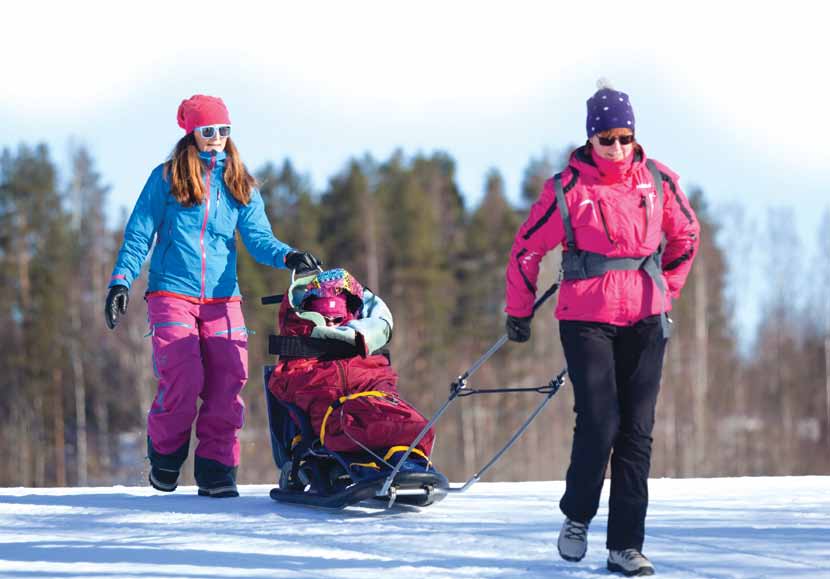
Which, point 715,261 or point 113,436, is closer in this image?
point 113,436

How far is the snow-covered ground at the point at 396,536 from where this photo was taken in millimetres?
4723

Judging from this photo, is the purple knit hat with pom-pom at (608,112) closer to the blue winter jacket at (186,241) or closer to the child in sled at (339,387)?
the child in sled at (339,387)

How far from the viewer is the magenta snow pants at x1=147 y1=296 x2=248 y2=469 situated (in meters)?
6.77

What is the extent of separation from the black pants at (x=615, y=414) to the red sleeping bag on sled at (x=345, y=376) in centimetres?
157

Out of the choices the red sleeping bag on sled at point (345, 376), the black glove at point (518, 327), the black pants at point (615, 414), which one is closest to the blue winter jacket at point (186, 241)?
the red sleeping bag on sled at point (345, 376)

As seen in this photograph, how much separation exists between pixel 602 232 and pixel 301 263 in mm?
2422

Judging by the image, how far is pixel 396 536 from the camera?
5367 mm

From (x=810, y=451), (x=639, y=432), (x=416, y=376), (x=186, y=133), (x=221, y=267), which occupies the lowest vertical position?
(x=810, y=451)

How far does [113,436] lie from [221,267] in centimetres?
3079

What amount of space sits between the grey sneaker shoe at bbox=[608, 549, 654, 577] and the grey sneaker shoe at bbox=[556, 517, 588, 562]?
0.13 m

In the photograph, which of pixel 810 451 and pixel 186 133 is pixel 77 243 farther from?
pixel 186 133

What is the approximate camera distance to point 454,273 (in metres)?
43.4

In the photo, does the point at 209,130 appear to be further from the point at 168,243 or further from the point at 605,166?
the point at 605,166

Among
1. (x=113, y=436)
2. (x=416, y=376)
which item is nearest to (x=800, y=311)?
(x=416, y=376)
